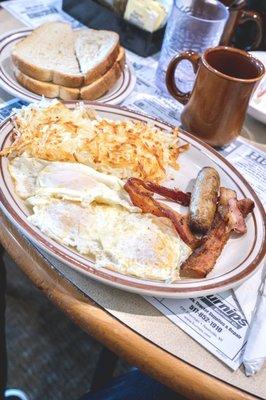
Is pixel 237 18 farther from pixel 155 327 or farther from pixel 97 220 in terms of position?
pixel 155 327

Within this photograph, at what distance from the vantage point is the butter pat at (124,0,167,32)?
4.59 ft

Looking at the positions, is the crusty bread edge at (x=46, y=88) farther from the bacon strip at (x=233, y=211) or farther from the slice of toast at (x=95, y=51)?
the bacon strip at (x=233, y=211)

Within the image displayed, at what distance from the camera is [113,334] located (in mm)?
731

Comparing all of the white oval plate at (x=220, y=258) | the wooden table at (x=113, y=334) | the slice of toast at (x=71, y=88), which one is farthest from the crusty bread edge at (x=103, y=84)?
the wooden table at (x=113, y=334)

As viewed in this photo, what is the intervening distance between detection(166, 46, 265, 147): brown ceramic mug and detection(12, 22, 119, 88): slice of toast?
0.66 ft

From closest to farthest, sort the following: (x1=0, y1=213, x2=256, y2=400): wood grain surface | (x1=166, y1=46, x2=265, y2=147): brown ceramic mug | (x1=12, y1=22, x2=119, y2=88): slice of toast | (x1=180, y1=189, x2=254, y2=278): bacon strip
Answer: (x1=0, y1=213, x2=256, y2=400): wood grain surface, (x1=180, y1=189, x2=254, y2=278): bacon strip, (x1=166, y1=46, x2=265, y2=147): brown ceramic mug, (x1=12, y1=22, x2=119, y2=88): slice of toast

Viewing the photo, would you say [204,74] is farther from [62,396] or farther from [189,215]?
[62,396]

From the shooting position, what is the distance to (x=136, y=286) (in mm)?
724

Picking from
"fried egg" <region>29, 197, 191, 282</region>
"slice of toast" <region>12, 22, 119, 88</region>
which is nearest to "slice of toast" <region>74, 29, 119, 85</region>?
"slice of toast" <region>12, 22, 119, 88</region>

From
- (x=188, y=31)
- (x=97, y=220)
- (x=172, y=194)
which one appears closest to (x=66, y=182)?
(x=97, y=220)

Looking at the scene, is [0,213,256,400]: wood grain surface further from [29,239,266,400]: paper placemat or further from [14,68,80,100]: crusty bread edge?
[14,68,80,100]: crusty bread edge

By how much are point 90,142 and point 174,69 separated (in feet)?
1.18

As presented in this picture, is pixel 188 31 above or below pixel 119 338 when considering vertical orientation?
above

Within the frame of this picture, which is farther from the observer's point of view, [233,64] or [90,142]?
[233,64]
